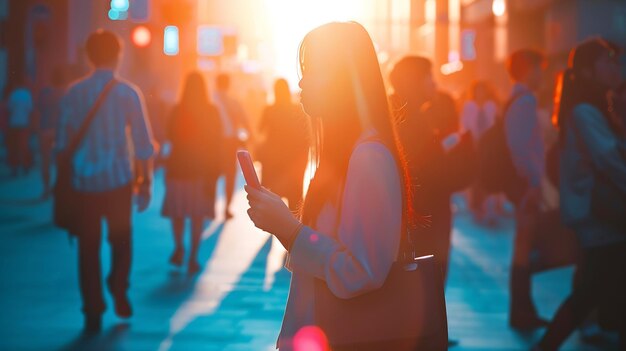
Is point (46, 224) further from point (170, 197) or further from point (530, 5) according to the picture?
point (530, 5)

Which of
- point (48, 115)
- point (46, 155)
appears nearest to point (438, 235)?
point (48, 115)

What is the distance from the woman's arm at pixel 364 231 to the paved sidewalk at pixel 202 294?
362 cm

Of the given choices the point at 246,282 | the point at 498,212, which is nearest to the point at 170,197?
the point at 246,282

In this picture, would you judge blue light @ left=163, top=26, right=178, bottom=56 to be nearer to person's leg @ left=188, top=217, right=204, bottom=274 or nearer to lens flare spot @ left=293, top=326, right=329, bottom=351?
person's leg @ left=188, top=217, right=204, bottom=274

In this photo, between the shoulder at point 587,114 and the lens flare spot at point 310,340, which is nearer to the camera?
the lens flare spot at point 310,340

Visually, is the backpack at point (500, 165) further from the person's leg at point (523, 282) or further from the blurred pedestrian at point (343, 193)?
the blurred pedestrian at point (343, 193)

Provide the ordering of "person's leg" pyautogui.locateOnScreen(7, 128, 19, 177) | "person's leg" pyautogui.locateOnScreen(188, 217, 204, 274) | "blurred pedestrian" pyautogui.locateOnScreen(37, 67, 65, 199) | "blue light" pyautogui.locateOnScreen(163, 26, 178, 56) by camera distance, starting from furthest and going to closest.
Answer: "blue light" pyautogui.locateOnScreen(163, 26, 178, 56), "person's leg" pyautogui.locateOnScreen(7, 128, 19, 177), "blurred pedestrian" pyautogui.locateOnScreen(37, 67, 65, 199), "person's leg" pyautogui.locateOnScreen(188, 217, 204, 274)

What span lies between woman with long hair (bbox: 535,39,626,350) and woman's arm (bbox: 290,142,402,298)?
2853mm

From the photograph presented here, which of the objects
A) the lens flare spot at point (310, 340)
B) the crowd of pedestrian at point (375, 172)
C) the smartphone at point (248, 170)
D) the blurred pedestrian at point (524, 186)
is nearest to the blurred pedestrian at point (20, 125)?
the crowd of pedestrian at point (375, 172)

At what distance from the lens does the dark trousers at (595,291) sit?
5230 mm

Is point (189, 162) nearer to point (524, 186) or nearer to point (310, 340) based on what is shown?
point (524, 186)

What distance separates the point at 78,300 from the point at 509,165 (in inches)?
137

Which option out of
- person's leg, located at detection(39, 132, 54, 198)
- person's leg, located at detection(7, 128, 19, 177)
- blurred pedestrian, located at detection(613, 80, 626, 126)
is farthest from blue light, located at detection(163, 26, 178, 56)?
blurred pedestrian, located at detection(613, 80, 626, 126)

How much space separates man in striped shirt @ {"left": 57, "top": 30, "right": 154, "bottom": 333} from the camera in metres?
6.44
